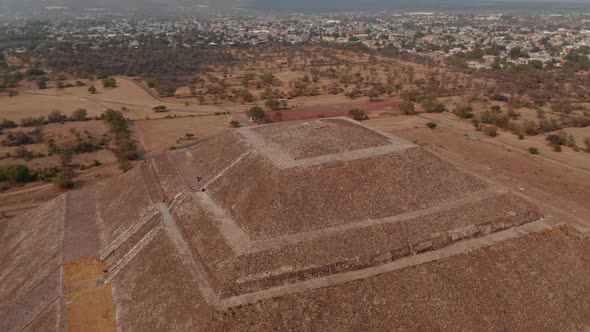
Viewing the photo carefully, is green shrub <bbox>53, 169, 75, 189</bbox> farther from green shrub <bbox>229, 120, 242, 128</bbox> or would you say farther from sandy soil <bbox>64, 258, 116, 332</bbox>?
green shrub <bbox>229, 120, 242, 128</bbox>

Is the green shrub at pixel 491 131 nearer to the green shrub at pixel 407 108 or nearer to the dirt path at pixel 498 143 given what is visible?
the dirt path at pixel 498 143

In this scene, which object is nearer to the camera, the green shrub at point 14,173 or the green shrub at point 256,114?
the green shrub at point 14,173

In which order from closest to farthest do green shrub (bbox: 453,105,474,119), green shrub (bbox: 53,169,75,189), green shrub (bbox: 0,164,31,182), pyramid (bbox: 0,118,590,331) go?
1. pyramid (bbox: 0,118,590,331)
2. green shrub (bbox: 53,169,75,189)
3. green shrub (bbox: 0,164,31,182)
4. green shrub (bbox: 453,105,474,119)

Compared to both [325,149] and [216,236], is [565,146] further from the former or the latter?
[216,236]

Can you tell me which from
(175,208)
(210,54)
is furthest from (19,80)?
(175,208)

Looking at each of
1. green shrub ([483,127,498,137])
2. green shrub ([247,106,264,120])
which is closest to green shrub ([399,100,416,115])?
green shrub ([483,127,498,137])

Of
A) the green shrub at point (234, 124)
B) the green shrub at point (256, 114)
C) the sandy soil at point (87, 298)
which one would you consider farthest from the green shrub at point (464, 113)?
the sandy soil at point (87, 298)
